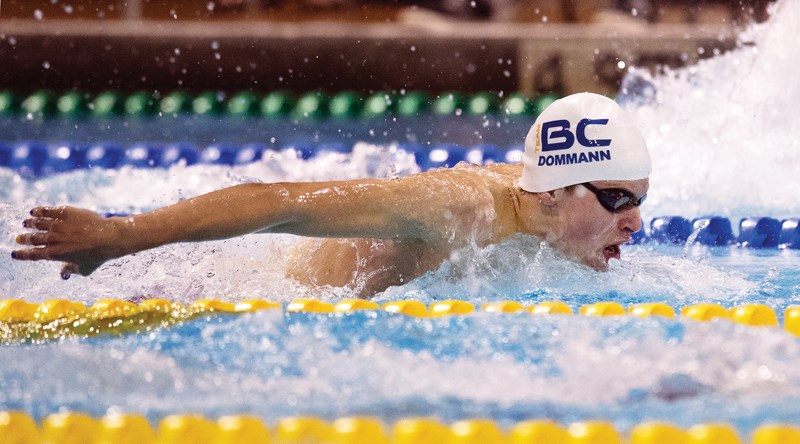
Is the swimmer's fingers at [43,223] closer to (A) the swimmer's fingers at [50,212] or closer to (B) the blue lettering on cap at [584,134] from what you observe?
(A) the swimmer's fingers at [50,212]

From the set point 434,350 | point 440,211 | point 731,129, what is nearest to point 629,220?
point 440,211

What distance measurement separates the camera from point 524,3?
6559 mm

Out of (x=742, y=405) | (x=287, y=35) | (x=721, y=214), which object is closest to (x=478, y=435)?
(x=742, y=405)

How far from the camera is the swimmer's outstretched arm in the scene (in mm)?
2023

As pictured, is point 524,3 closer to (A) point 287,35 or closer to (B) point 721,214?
(A) point 287,35

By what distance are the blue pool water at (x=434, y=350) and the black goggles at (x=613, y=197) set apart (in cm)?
19

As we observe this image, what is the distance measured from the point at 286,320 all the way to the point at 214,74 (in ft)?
16.0

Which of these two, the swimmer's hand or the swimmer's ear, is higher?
the swimmer's ear

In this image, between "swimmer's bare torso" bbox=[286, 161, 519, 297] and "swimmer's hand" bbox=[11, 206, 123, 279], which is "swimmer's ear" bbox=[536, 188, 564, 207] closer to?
"swimmer's bare torso" bbox=[286, 161, 519, 297]

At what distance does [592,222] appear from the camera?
2.64 meters

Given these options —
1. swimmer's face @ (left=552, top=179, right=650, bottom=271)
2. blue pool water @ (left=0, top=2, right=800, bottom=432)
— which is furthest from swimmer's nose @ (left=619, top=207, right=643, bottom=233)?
blue pool water @ (left=0, top=2, right=800, bottom=432)

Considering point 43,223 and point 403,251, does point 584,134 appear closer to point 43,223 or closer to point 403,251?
point 403,251

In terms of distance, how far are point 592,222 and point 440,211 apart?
1.56ft

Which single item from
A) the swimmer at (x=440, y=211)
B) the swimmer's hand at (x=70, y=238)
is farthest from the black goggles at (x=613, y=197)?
the swimmer's hand at (x=70, y=238)
